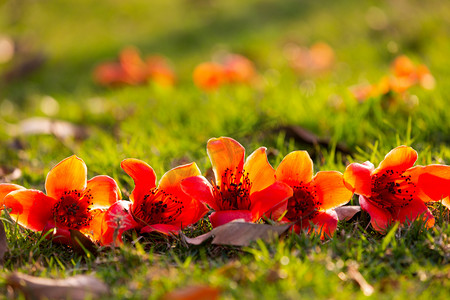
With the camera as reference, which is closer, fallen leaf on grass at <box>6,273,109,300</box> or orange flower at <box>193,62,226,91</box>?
fallen leaf on grass at <box>6,273,109,300</box>

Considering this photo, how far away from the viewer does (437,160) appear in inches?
97.6

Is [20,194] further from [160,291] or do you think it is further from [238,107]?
[238,107]

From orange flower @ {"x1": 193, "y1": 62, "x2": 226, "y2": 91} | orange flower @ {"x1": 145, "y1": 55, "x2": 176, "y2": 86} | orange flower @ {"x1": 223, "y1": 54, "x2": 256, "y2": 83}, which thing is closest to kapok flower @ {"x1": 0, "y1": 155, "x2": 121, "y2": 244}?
orange flower @ {"x1": 193, "y1": 62, "x2": 226, "y2": 91}

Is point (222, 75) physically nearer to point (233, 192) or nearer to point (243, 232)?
point (233, 192)

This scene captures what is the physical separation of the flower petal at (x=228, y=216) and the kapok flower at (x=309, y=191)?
0.17 meters

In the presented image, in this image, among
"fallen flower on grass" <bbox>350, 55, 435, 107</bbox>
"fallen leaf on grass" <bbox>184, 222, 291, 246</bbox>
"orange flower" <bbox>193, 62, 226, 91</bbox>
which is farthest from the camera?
"orange flower" <bbox>193, 62, 226, 91</bbox>

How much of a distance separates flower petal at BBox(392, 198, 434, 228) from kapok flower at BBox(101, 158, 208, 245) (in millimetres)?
719

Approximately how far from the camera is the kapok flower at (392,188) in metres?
1.93

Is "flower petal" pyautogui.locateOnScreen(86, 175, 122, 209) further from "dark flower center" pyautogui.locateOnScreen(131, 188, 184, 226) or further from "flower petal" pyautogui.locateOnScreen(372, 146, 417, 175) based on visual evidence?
"flower petal" pyautogui.locateOnScreen(372, 146, 417, 175)

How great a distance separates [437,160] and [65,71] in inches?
207

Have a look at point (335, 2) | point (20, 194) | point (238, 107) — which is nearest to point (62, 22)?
point (335, 2)

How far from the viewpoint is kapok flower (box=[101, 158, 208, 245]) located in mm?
1963

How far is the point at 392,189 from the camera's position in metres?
2.00

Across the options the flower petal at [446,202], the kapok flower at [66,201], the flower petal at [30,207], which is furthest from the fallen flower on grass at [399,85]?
the flower petal at [30,207]
